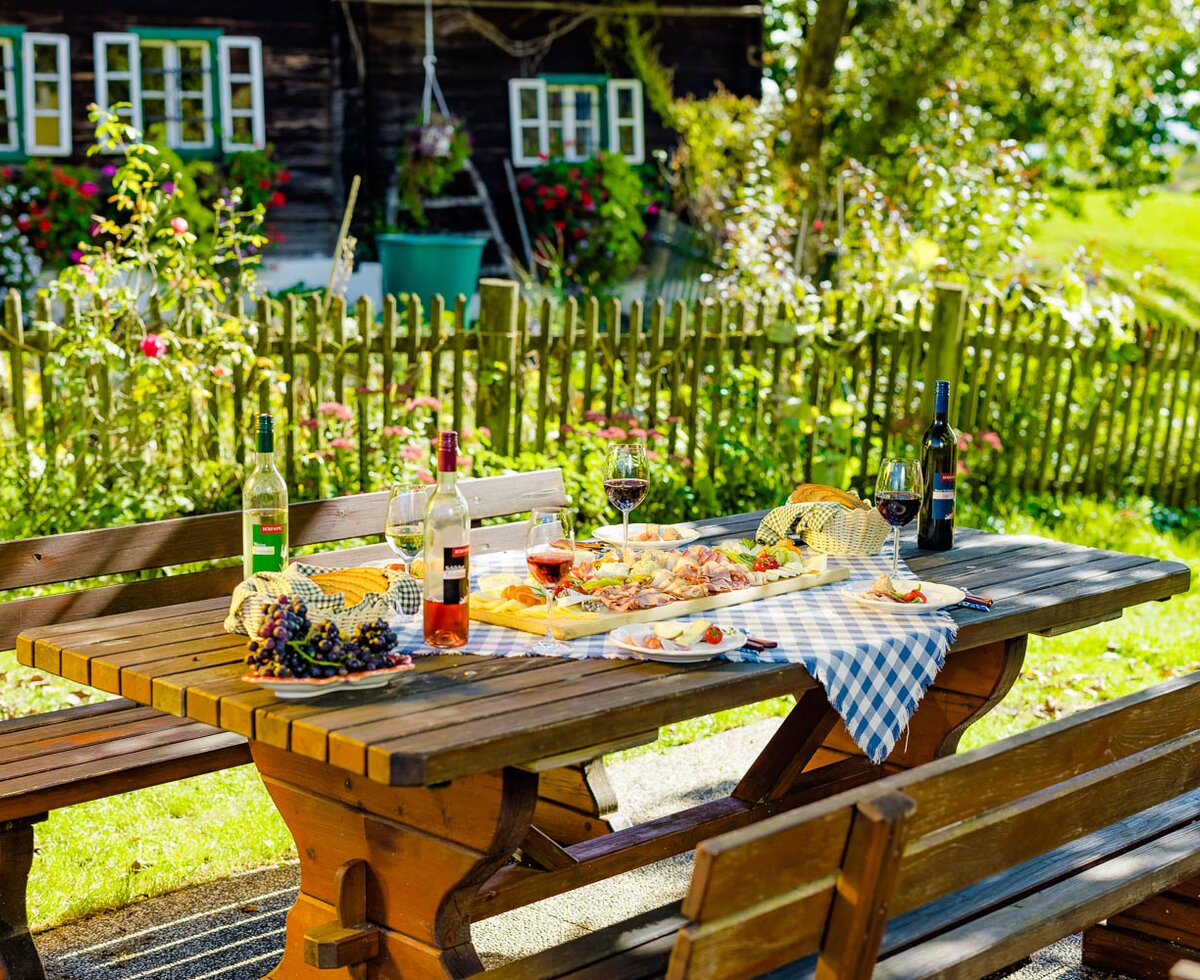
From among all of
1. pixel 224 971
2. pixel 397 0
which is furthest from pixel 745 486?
pixel 397 0

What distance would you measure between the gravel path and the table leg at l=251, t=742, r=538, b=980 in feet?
1.69

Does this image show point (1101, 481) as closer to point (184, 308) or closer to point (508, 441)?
point (508, 441)

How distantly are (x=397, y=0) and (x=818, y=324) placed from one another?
6772 millimetres

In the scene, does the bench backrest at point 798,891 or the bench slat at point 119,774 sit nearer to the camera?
the bench backrest at point 798,891

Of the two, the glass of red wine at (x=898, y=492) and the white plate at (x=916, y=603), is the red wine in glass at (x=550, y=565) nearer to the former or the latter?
the white plate at (x=916, y=603)

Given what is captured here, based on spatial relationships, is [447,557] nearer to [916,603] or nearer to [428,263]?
[916,603]

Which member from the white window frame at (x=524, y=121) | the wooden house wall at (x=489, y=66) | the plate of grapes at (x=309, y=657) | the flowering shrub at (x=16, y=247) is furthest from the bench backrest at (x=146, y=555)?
the white window frame at (x=524, y=121)

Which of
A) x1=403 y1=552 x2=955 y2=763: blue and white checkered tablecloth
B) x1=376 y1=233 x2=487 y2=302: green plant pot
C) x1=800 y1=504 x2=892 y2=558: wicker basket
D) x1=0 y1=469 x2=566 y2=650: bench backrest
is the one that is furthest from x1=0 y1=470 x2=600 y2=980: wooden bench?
x1=376 y1=233 x2=487 y2=302: green plant pot

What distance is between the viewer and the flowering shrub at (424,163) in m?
12.7

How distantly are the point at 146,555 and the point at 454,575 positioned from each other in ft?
4.27

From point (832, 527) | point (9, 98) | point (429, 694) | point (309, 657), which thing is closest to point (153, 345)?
point (832, 527)

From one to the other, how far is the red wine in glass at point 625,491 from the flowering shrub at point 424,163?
31.3 ft

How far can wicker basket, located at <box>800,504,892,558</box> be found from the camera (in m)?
3.92

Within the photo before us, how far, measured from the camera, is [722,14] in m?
14.2
